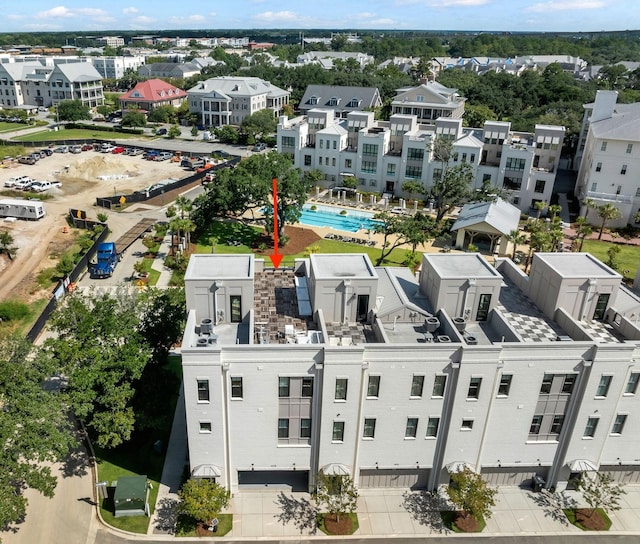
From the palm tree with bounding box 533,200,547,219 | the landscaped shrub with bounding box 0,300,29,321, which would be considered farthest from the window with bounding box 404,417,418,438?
the palm tree with bounding box 533,200,547,219

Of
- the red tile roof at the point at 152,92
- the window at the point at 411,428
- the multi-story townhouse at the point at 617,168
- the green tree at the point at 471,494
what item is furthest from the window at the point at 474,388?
the red tile roof at the point at 152,92

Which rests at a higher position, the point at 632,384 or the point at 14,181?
the point at 632,384

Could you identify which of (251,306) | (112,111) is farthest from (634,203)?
(112,111)

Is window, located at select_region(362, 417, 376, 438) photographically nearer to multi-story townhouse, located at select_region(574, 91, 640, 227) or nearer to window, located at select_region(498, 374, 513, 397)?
window, located at select_region(498, 374, 513, 397)

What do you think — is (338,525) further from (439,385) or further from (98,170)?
(98,170)

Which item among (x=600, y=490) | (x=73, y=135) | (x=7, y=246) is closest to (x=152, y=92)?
(x=73, y=135)
